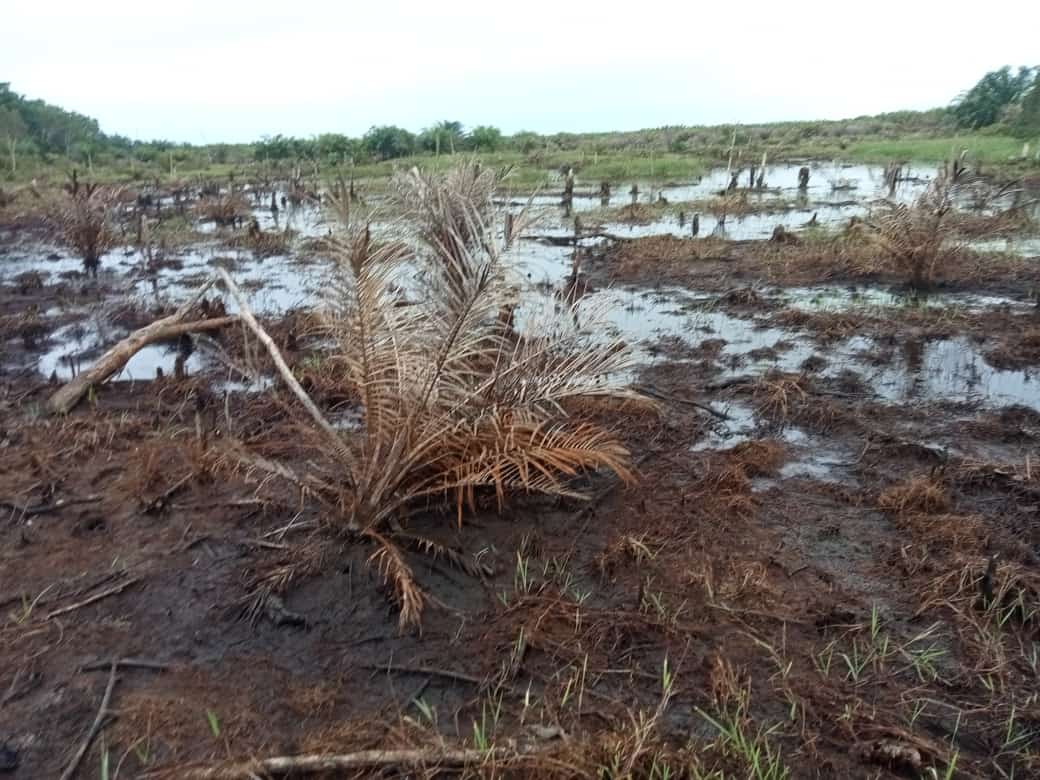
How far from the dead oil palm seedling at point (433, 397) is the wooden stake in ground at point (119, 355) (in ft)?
7.65

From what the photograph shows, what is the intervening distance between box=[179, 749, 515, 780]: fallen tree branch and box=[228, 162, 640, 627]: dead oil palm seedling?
0.83 meters

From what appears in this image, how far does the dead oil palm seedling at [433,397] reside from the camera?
3.88 meters

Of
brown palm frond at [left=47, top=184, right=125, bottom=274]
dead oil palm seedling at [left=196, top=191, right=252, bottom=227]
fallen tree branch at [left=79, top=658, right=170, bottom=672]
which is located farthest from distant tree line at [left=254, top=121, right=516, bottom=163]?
fallen tree branch at [left=79, top=658, right=170, bottom=672]

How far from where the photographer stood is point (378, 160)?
35375 millimetres

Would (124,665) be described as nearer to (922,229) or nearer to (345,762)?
(345,762)

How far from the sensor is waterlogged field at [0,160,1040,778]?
3057 mm

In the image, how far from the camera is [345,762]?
2.84 m

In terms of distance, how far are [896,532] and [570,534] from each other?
1.77 meters

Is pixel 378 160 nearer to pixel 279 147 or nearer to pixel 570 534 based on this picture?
pixel 279 147

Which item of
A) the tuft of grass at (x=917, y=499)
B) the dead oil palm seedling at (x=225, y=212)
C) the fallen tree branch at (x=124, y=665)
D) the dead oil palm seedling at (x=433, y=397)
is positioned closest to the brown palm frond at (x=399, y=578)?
the dead oil palm seedling at (x=433, y=397)

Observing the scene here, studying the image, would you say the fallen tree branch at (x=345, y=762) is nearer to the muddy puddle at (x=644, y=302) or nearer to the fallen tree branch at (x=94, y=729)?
the fallen tree branch at (x=94, y=729)

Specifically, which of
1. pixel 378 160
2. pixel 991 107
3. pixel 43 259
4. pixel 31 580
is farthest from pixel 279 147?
pixel 31 580

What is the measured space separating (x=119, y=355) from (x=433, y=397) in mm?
4009

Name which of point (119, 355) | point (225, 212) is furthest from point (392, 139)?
point (119, 355)
